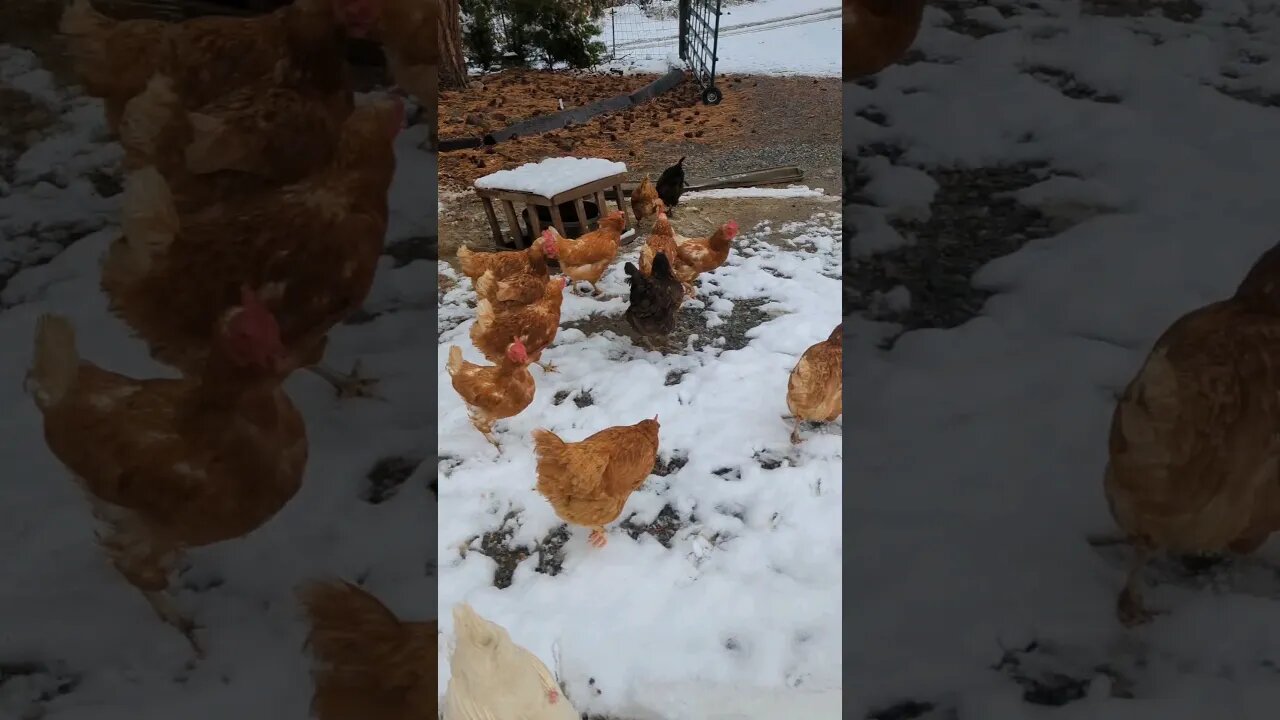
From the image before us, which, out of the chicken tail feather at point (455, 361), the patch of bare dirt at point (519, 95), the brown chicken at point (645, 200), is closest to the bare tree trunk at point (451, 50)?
the patch of bare dirt at point (519, 95)

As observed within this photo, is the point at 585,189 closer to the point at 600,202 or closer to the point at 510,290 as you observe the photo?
the point at 600,202

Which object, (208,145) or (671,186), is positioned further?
(671,186)

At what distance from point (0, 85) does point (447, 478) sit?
2.90 feet

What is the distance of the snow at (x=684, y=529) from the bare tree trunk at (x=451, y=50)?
1.14m

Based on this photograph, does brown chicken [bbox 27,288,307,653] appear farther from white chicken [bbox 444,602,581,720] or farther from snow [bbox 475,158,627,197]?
snow [bbox 475,158,627,197]

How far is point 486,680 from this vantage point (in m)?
0.69

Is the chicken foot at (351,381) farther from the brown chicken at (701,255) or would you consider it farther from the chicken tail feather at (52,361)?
the brown chicken at (701,255)

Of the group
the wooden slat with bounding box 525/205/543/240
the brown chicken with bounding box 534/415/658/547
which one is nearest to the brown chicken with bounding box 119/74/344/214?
the brown chicken with bounding box 534/415/658/547

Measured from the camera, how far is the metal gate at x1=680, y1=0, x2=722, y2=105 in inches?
129

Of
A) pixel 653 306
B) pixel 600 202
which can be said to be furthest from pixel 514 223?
pixel 653 306

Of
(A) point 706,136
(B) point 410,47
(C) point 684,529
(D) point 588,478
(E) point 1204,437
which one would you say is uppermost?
(B) point 410,47

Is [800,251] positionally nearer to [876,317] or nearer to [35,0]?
[876,317]

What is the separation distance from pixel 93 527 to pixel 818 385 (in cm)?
108

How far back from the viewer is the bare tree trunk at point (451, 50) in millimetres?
2309
